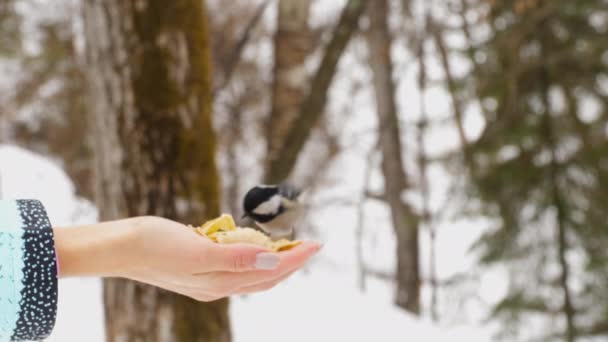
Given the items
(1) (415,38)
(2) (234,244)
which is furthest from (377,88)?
(2) (234,244)

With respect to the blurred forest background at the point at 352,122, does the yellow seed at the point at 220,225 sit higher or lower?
lower

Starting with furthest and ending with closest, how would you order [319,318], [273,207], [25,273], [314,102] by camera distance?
[314,102], [319,318], [273,207], [25,273]

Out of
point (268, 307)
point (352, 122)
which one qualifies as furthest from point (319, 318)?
point (352, 122)

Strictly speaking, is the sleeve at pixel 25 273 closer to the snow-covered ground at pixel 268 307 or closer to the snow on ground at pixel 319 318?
the snow-covered ground at pixel 268 307

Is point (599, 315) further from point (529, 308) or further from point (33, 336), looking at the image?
point (33, 336)

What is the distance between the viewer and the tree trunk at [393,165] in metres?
5.85

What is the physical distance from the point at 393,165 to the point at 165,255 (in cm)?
500

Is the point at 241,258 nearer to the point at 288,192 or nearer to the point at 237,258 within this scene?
the point at 237,258

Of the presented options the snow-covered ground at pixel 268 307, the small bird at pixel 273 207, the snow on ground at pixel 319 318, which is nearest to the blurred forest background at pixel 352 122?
the snow-covered ground at pixel 268 307

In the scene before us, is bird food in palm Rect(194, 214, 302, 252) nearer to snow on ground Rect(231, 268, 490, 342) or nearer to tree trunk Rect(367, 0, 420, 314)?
snow on ground Rect(231, 268, 490, 342)

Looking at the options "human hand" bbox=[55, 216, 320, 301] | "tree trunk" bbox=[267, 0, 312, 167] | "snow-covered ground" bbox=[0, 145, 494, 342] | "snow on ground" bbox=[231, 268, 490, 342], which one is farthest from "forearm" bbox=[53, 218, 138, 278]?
"tree trunk" bbox=[267, 0, 312, 167]

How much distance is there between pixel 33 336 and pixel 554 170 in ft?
15.3

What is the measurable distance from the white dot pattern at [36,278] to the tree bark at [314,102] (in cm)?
399

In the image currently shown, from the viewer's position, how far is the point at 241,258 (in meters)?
1.03
